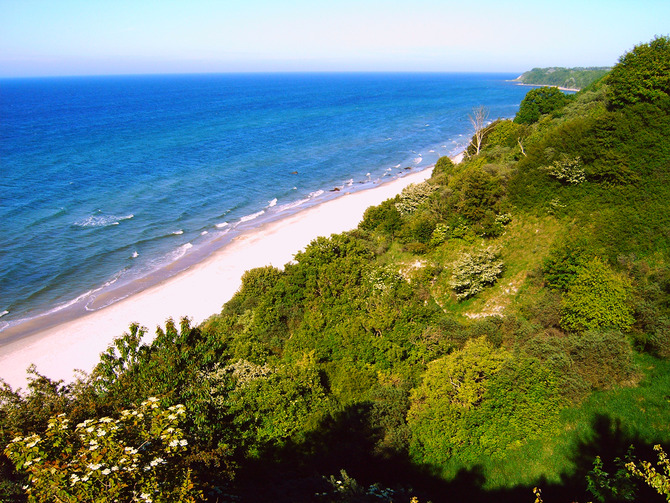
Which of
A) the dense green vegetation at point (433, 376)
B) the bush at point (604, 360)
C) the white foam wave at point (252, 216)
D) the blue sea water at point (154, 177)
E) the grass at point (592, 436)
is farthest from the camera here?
the white foam wave at point (252, 216)

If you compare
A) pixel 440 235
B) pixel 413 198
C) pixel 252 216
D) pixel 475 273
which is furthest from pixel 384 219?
pixel 252 216

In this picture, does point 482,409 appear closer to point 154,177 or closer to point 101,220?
point 101,220

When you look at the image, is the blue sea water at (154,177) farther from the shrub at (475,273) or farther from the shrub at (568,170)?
the shrub at (568,170)

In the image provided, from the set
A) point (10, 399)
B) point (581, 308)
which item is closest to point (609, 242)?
point (581, 308)

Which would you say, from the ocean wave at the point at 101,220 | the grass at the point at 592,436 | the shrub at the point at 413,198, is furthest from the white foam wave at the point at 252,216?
the grass at the point at 592,436

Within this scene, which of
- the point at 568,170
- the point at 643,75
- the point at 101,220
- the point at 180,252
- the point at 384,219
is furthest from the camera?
the point at 101,220
